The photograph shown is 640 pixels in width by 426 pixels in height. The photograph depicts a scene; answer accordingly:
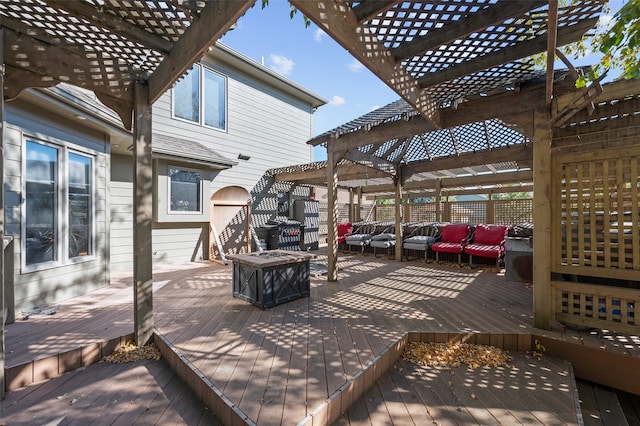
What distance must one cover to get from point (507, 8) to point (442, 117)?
2.06 meters

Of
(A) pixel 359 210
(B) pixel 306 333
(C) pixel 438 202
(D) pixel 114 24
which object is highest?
(D) pixel 114 24

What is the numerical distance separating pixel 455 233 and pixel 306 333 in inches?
225

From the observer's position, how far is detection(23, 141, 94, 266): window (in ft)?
12.3

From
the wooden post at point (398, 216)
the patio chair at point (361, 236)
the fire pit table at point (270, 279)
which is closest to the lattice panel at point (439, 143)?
the wooden post at point (398, 216)

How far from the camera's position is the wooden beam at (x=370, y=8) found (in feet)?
6.79

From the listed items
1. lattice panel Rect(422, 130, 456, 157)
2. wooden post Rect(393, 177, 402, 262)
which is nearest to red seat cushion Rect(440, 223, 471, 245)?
wooden post Rect(393, 177, 402, 262)

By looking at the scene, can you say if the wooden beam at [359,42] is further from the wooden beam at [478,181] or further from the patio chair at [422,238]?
the wooden beam at [478,181]

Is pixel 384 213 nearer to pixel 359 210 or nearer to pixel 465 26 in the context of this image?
pixel 359 210

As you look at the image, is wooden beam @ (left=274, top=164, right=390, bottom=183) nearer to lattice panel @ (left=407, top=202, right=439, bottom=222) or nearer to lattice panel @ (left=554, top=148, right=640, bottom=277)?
lattice panel @ (left=407, top=202, right=439, bottom=222)

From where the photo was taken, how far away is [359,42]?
2295 millimetres

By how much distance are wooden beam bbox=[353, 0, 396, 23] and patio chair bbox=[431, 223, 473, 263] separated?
240 inches

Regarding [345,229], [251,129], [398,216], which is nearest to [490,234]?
[398,216]

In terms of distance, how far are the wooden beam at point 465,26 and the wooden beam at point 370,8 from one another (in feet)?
2.29

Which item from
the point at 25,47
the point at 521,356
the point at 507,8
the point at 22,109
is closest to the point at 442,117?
the point at 507,8
